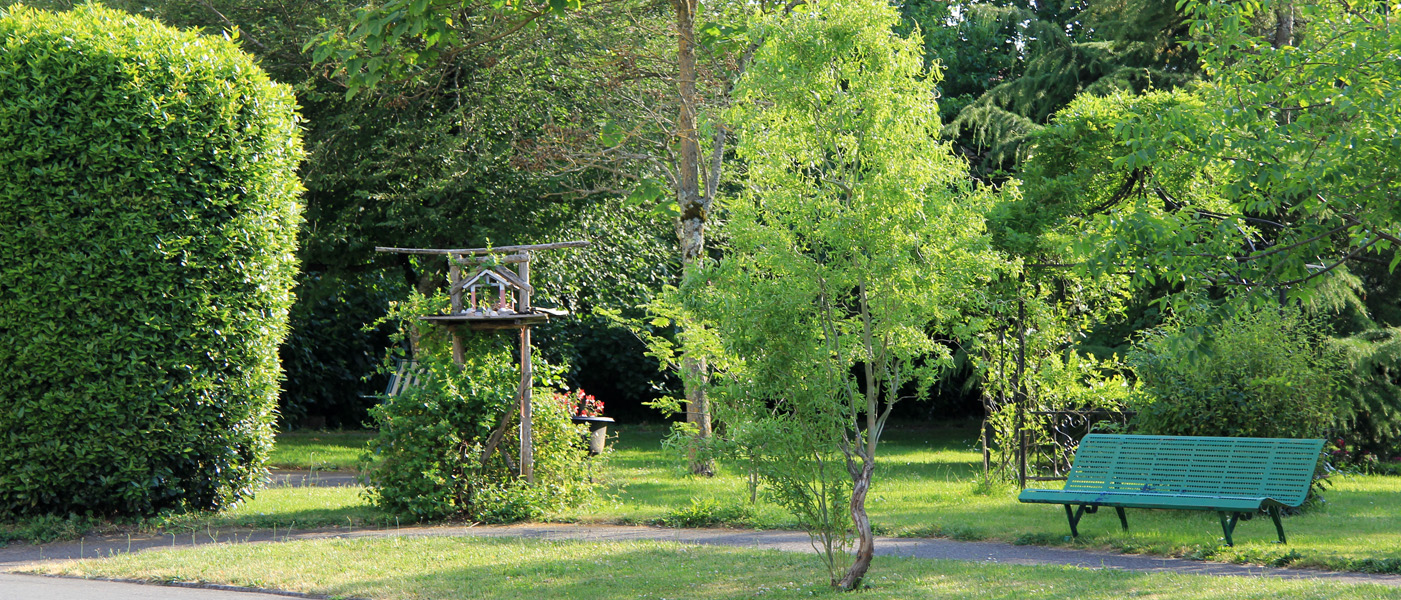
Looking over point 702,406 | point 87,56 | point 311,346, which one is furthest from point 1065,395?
point 311,346

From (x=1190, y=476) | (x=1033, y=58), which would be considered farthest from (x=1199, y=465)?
(x=1033, y=58)

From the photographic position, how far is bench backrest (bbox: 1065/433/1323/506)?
802 centimetres

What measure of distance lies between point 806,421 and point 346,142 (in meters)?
11.4

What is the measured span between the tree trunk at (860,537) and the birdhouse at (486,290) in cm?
425

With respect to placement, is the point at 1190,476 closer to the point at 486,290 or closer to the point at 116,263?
the point at 486,290

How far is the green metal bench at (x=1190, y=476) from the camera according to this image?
7.88 m

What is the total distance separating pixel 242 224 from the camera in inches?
374

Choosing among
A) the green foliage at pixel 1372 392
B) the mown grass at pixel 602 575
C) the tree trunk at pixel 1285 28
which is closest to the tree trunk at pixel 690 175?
the mown grass at pixel 602 575

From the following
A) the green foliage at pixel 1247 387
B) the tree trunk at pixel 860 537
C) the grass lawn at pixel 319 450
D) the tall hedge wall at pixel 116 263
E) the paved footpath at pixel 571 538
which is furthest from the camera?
the grass lawn at pixel 319 450

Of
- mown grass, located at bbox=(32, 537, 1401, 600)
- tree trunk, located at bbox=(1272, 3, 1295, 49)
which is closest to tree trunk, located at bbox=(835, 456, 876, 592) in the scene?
mown grass, located at bbox=(32, 537, 1401, 600)

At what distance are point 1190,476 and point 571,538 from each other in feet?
16.2

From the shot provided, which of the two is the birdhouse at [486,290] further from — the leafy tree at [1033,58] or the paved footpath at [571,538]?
the leafy tree at [1033,58]

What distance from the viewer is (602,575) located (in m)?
7.12

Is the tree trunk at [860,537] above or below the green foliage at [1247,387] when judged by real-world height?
below
